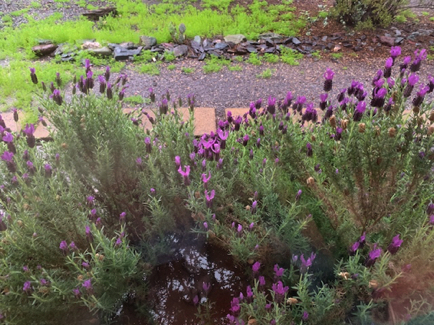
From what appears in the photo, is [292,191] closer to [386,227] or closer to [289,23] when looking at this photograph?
[386,227]

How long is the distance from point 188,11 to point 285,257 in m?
5.67


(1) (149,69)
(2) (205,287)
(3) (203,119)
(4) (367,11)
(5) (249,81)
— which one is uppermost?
(4) (367,11)

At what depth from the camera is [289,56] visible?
5.11 metres

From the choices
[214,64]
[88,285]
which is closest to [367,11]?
[214,64]

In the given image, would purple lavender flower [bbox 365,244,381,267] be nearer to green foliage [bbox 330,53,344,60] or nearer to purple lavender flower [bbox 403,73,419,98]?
purple lavender flower [bbox 403,73,419,98]

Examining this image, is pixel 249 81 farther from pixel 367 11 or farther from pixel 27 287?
pixel 27 287

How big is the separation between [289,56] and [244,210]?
12.3ft

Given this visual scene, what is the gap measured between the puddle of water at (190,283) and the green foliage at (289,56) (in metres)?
3.53

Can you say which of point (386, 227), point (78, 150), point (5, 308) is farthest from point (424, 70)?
point (5, 308)

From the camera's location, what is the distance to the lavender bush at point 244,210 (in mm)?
1588

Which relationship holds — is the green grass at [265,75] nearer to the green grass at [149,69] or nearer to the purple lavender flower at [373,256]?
the green grass at [149,69]

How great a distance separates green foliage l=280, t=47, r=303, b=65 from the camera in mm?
4973

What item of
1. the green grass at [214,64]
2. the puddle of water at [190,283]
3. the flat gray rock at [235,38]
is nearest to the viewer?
the puddle of water at [190,283]

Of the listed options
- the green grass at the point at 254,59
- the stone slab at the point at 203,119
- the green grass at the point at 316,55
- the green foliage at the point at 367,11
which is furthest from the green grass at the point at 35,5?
the green foliage at the point at 367,11
